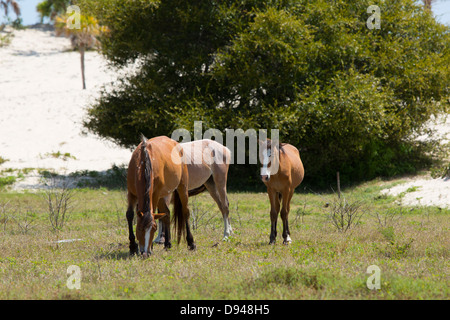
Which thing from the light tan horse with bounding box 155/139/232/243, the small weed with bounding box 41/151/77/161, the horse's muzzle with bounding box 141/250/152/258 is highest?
the light tan horse with bounding box 155/139/232/243

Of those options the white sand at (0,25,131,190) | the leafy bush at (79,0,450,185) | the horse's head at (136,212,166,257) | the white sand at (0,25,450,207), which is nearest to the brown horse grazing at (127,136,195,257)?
the horse's head at (136,212,166,257)

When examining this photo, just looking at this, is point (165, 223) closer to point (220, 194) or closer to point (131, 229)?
point (131, 229)

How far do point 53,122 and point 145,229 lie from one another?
84.6 ft

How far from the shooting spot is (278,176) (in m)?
9.41

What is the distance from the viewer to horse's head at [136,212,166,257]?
7633mm

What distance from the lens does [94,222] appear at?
42.2ft

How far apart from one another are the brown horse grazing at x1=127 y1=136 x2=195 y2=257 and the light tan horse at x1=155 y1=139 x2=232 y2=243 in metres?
0.49

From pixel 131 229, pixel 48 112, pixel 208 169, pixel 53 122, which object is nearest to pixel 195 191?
pixel 208 169

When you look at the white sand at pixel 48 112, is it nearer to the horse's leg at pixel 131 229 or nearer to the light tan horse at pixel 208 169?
the light tan horse at pixel 208 169

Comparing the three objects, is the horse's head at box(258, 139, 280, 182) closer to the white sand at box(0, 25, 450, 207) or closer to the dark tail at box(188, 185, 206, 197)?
the dark tail at box(188, 185, 206, 197)

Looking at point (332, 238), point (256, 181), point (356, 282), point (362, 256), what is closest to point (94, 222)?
point (332, 238)

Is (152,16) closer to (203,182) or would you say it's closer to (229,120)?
(229,120)

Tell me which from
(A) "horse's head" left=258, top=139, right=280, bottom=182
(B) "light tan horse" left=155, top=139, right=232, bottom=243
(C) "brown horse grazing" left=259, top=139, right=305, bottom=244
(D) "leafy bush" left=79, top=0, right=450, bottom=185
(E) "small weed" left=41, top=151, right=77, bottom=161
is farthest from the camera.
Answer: (E) "small weed" left=41, top=151, right=77, bottom=161

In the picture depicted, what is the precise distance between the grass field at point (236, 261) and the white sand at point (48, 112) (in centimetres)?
1167
